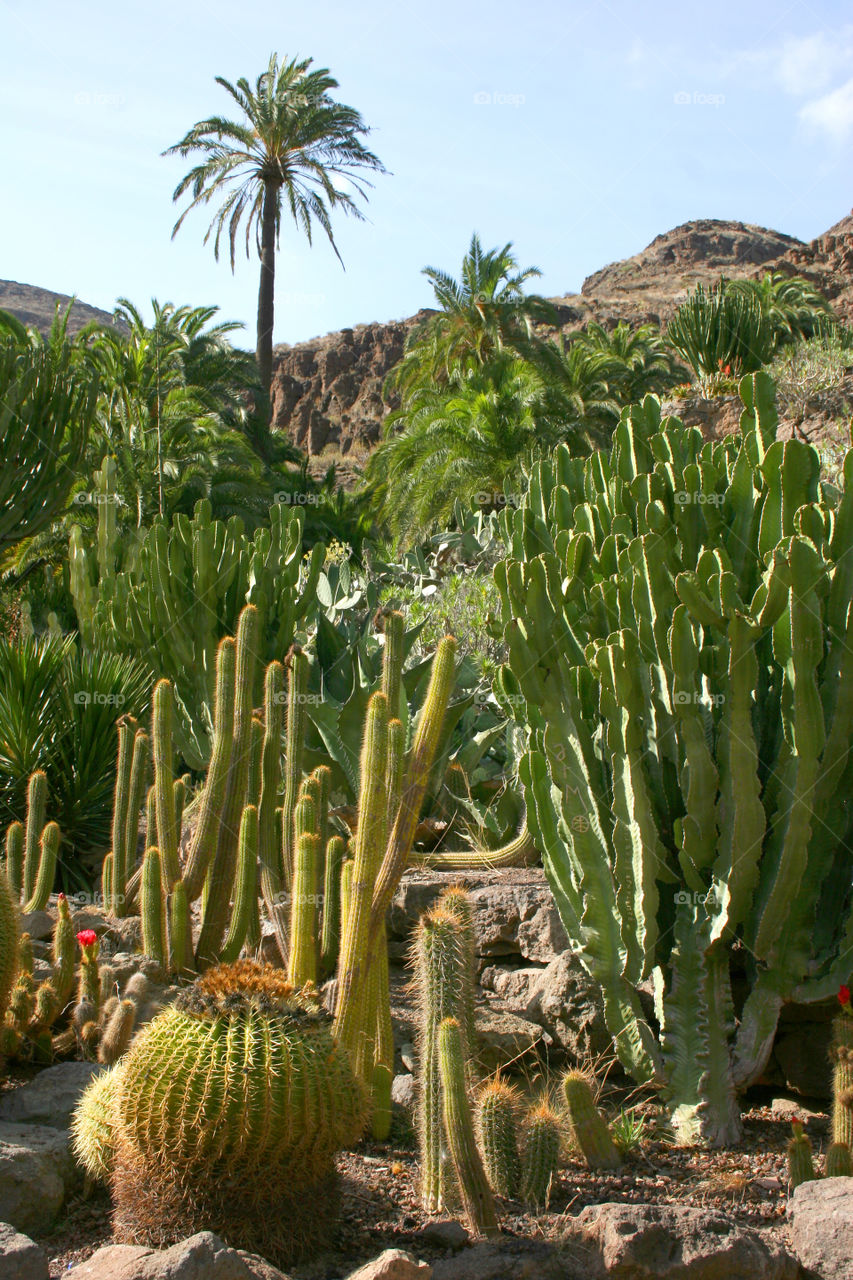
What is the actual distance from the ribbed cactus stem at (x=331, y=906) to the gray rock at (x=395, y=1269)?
60.4 inches

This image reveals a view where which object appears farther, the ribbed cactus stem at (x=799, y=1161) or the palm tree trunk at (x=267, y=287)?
the palm tree trunk at (x=267, y=287)

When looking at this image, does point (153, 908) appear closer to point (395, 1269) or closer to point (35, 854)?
point (35, 854)

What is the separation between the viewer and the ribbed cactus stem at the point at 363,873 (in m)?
2.89

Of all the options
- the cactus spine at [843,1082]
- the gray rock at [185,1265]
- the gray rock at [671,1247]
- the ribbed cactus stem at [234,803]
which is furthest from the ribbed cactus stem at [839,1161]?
the ribbed cactus stem at [234,803]

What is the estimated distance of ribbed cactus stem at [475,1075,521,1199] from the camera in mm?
2701

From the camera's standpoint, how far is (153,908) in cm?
377

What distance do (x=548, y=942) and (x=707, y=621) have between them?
1.53 meters

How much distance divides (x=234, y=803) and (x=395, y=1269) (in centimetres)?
206

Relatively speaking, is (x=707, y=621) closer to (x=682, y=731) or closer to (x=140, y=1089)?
(x=682, y=731)

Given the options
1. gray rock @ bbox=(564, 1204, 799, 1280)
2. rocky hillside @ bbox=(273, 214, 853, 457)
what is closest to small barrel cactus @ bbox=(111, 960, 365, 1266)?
gray rock @ bbox=(564, 1204, 799, 1280)

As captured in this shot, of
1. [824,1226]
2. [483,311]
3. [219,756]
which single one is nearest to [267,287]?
[483,311]

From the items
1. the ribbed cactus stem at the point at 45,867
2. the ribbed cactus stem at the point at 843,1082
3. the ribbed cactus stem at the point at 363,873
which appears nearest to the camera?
the ribbed cactus stem at the point at 843,1082

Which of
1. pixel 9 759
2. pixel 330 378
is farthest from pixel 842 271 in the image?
pixel 9 759

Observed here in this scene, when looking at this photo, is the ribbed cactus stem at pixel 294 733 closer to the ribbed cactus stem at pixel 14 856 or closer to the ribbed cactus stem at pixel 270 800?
the ribbed cactus stem at pixel 270 800
